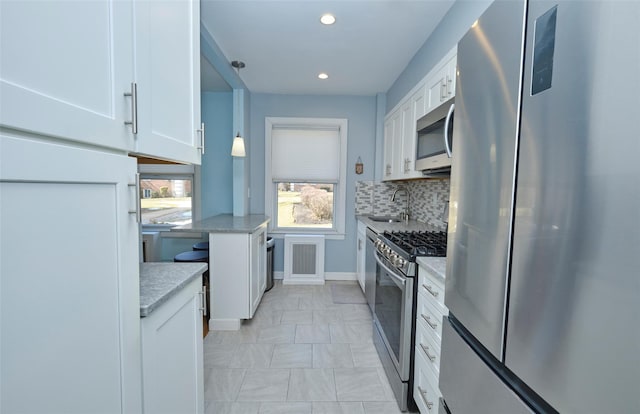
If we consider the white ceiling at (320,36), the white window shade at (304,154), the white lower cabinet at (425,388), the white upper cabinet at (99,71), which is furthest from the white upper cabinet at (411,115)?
the white upper cabinet at (99,71)

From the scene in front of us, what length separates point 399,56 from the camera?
2773 millimetres

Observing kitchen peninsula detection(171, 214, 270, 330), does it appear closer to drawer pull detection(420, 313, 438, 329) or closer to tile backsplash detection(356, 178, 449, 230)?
drawer pull detection(420, 313, 438, 329)

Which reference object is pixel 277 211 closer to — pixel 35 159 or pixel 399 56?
pixel 399 56

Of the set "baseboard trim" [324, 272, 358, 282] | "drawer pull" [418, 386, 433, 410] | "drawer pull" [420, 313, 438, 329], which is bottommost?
"baseboard trim" [324, 272, 358, 282]

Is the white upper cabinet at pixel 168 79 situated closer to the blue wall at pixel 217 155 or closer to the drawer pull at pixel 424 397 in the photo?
the drawer pull at pixel 424 397

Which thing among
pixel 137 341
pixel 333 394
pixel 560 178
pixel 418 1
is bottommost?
pixel 333 394

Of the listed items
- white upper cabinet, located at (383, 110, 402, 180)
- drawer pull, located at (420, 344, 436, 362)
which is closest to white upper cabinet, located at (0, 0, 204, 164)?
drawer pull, located at (420, 344, 436, 362)

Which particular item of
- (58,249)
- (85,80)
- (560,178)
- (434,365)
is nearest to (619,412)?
(560,178)

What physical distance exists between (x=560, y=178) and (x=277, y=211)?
369 cm

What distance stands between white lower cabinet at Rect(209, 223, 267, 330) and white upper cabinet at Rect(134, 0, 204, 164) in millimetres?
1482

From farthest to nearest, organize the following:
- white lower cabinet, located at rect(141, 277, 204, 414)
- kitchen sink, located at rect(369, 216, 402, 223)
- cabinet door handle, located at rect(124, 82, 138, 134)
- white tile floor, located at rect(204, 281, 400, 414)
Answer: kitchen sink, located at rect(369, 216, 402, 223) < white tile floor, located at rect(204, 281, 400, 414) < white lower cabinet, located at rect(141, 277, 204, 414) < cabinet door handle, located at rect(124, 82, 138, 134)

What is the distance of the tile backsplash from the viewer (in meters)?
2.88

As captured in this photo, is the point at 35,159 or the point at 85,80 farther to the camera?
the point at 85,80

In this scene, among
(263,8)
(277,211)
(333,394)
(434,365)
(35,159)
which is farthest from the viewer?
(277,211)
